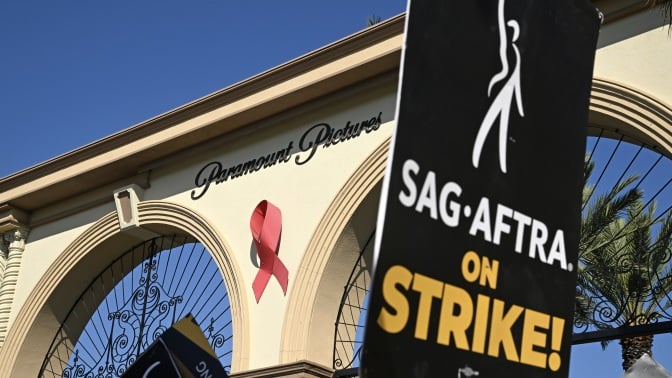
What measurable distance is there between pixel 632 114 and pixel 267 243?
4.11 metres

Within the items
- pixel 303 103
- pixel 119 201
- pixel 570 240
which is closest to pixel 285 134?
pixel 303 103

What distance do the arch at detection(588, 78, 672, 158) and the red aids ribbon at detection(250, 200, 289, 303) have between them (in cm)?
358

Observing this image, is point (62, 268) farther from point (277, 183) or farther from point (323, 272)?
point (323, 272)

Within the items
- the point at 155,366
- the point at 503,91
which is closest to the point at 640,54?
the point at 155,366

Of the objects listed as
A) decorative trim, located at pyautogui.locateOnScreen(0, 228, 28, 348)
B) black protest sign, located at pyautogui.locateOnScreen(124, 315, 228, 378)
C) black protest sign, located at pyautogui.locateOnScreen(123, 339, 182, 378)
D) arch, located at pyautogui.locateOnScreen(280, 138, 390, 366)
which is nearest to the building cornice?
decorative trim, located at pyautogui.locateOnScreen(0, 228, 28, 348)

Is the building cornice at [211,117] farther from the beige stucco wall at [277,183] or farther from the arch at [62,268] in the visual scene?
the arch at [62,268]

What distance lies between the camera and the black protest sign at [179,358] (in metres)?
5.69

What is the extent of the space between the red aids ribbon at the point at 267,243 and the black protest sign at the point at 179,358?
155 inches

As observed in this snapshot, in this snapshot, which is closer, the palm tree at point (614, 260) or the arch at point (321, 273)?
the arch at point (321, 273)

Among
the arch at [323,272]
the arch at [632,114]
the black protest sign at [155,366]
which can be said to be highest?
the arch at [632,114]

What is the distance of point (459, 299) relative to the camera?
2.39 meters

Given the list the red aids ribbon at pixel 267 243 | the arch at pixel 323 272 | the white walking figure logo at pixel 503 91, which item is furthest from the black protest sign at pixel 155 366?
the red aids ribbon at pixel 267 243

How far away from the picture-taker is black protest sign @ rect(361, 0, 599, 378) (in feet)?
7.43

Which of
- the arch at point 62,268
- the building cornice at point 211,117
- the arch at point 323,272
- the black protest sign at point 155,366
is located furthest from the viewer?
the arch at point 62,268
